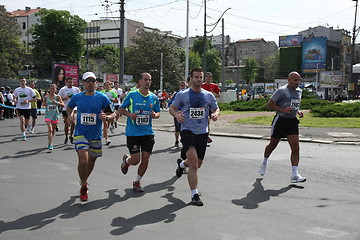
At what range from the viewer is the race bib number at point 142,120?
628cm

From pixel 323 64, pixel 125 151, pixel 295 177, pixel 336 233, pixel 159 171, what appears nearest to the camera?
Result: pixel 336 233

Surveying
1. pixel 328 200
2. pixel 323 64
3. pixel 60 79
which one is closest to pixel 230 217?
pixel 328 200

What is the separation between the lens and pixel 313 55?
8456 cm

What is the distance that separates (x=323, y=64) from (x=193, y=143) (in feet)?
273

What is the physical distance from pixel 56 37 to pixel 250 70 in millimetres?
47385

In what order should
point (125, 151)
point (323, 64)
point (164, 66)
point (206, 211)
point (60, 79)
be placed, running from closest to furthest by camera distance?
point (206, 211) < point (125, 151) < point (60, 79) < point (164, 66) < point (323, 64)

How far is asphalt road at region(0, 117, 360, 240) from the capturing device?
4430mm

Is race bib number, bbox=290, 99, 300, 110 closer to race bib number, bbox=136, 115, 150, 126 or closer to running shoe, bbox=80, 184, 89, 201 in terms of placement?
race bib number, bbox=136, 115, 150, 126

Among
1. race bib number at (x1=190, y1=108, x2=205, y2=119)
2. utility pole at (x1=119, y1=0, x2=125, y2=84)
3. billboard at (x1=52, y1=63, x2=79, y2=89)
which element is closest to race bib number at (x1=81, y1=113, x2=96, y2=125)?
race bib number at (x1=190, y1=108, x2=205, y2=119)

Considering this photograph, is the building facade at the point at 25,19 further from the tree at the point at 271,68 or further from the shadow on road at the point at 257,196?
the shadow on road at the point at 257,196

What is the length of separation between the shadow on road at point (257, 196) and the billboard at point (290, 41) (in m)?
86.6

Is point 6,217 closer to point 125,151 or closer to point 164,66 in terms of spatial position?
point 125,151

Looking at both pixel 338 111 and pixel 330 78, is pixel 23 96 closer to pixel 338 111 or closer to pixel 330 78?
pixel 338 111

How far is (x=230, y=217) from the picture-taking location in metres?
4.91
